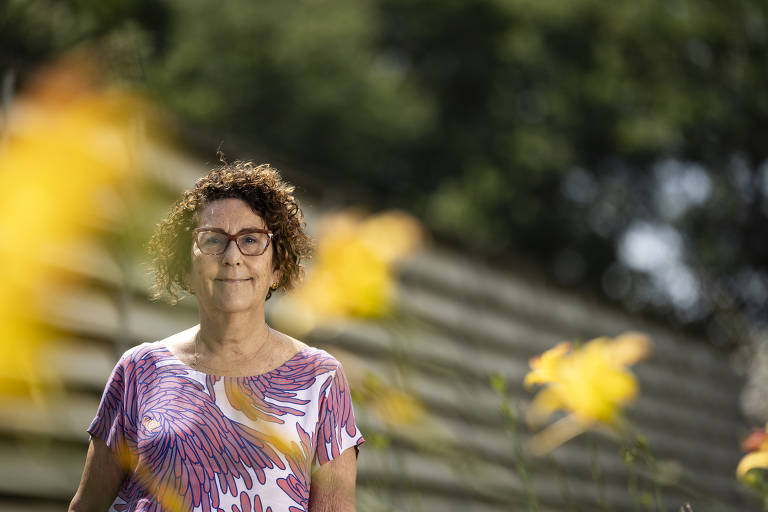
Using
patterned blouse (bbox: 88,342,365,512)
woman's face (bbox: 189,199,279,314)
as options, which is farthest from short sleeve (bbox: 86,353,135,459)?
woman's face (bbox: 189,199,279,314)

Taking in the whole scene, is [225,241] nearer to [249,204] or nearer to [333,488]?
[249,204]

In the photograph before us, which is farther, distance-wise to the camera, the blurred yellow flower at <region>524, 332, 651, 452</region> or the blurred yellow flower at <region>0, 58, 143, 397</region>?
the blurred yellow flower at <region>524, 332, 651, 452</region>

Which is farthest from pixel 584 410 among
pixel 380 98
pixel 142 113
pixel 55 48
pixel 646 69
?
pixel 380 98

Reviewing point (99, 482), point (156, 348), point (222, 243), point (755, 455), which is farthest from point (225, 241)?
point (755, 455)

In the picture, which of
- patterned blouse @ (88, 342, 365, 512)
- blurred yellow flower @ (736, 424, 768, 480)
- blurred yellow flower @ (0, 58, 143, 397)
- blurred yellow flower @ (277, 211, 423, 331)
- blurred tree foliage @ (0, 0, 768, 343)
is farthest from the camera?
blurred tree foliage @ (0, 0, 768, 343)

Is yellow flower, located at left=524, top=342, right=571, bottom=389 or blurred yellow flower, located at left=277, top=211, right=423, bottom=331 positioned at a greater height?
blurred yellow flower, located at left=277, top=211, right=423, bottom=331

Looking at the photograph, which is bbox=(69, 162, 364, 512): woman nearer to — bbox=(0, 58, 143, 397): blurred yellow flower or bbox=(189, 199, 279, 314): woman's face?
bbox=(189, 199, 279, 314): woman's face

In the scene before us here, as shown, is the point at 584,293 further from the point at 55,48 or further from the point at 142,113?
the point at 142,113

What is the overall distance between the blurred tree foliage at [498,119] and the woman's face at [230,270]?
9.44m

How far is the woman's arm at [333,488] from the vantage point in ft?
3.08

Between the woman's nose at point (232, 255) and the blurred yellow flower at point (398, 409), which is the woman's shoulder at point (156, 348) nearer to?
the woman's nose at point (232, 255)

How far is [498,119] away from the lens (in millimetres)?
13406

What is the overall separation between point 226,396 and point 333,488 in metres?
0.15

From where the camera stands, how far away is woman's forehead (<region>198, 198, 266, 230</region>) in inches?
36.5
